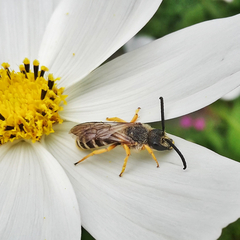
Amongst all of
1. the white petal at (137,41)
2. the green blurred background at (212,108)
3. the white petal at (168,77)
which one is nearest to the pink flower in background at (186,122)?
the green blurred background at (212,108)

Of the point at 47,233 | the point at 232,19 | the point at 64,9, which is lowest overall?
the point at 47,233

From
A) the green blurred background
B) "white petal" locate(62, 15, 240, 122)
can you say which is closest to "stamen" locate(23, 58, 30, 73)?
"white petal" locate(62, 15, 240, 122)

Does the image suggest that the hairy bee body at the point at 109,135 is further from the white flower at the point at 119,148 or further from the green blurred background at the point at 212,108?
the green blurred background at the point at 212,108

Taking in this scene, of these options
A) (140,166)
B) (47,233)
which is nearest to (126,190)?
(140,166)

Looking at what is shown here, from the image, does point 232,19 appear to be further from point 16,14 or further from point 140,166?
point 16,14

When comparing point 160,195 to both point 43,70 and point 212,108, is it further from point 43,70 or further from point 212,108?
point 212,108

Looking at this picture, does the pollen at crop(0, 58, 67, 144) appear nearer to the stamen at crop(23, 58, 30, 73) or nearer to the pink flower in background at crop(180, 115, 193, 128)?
the stamen at crop(23, 58, 30, 73)
